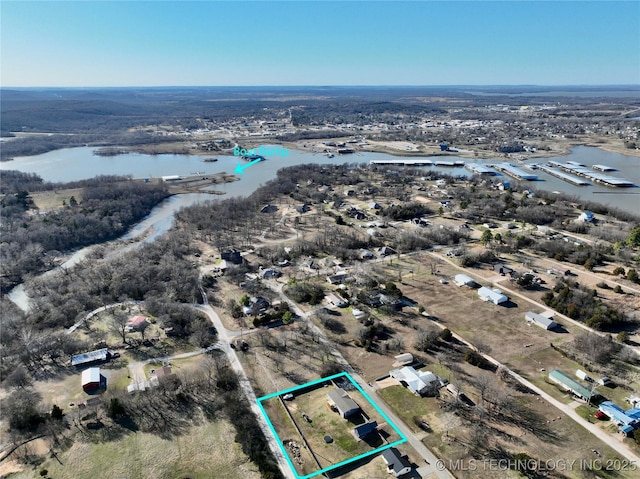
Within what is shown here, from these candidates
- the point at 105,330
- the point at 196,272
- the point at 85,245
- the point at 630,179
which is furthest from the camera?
the point at 630,179

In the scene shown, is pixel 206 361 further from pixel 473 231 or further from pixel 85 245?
pixel 473 231

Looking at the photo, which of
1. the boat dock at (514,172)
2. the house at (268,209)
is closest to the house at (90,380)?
the house at (268,209)

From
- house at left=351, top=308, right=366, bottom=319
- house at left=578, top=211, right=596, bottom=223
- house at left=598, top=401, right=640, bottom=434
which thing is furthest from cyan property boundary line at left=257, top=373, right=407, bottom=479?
house at left=578, top=211, right=596, bottom=223

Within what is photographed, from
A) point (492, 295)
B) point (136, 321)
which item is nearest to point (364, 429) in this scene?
point (492, 295)

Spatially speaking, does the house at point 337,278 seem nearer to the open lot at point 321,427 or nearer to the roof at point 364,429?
the open lot at point 321,427

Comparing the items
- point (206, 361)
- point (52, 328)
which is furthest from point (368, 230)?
point (52, 328)
